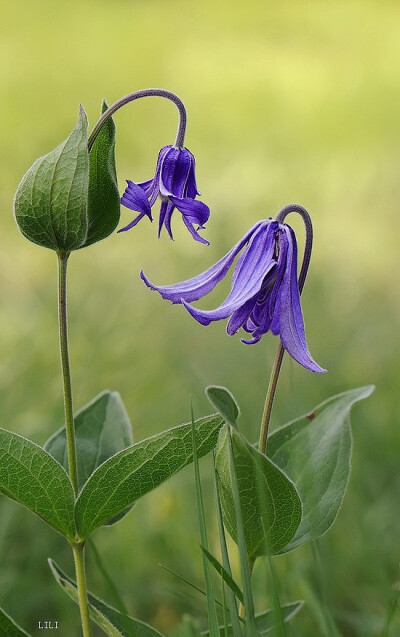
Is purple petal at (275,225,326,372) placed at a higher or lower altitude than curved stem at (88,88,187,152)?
lower

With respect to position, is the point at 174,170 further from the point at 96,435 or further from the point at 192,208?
the point at 96,435

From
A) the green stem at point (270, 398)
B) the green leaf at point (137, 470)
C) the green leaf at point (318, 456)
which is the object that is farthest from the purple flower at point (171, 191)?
the green leaf at point (318, 456)

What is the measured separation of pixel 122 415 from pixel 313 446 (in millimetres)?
481

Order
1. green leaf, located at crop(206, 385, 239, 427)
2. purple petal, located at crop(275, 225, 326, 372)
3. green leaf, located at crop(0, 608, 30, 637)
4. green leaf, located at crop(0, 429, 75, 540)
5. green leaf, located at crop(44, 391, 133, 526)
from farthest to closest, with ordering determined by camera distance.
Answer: green leaf, located at crop(44, 391, 133, 526) → green leaf, located at crop(0, 608, 30, 637) → green leaf, located at crop(0, 429, 75, 540) → purple petal, located at crop(275, 225, 326, 372) → green leaf, located at crop(206, 385, 239, 427)

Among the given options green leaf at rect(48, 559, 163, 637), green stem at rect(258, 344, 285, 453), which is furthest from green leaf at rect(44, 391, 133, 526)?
green stem at rect(258, 344, 285, 453)

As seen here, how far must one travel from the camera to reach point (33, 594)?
2363mm

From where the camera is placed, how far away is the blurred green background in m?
2.52

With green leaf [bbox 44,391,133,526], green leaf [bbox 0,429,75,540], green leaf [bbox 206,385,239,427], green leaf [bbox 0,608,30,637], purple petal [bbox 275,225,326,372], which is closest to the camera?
green leaf [bbox 206,385,239,427]

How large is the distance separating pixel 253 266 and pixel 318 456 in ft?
1.63

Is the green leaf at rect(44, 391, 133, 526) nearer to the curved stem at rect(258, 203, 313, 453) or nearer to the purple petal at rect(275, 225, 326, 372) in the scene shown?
the curved stem at rect(258, 203, 313, 453)

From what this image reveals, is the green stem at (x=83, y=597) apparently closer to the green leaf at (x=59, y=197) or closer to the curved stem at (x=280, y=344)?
the curved stem at (x=280, y=344)

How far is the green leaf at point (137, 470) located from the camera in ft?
5.18

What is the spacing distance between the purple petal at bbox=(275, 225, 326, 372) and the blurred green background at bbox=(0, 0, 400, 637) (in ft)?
1.30

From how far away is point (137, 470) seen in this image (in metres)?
1.63
